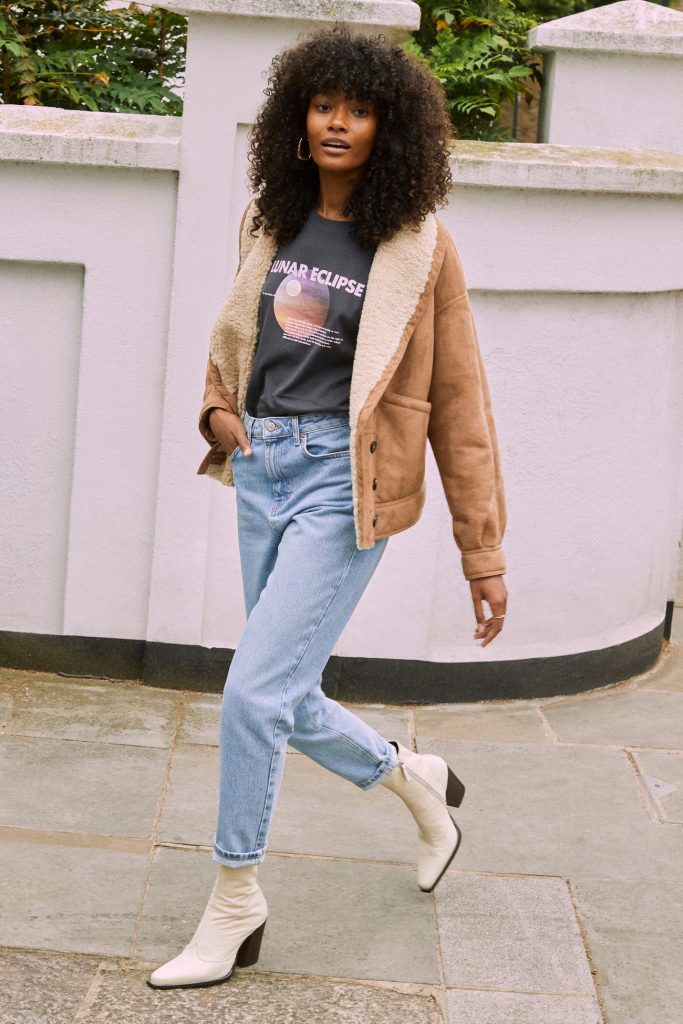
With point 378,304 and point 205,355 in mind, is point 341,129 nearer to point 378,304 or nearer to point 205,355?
point 378,304

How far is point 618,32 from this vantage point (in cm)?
525

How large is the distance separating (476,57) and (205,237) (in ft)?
5.37

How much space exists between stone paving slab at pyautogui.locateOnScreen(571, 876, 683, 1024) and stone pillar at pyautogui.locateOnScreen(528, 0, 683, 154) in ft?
9.06

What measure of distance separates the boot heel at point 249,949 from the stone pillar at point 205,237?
1.84 meters

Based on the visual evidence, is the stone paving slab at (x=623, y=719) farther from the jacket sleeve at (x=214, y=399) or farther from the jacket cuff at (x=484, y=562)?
the jacket sleeve at (x=214, y=399)

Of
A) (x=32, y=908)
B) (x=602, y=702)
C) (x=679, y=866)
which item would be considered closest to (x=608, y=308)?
(x=602, y=702)

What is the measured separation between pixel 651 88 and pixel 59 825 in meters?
3.31

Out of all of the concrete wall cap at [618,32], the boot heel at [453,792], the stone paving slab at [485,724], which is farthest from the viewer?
the concrete wall cap at [618,32]

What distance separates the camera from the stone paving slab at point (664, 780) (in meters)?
4.41

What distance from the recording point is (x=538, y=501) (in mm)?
5121

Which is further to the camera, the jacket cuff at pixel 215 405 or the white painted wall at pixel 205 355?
the white painted wall at pixel 205 355

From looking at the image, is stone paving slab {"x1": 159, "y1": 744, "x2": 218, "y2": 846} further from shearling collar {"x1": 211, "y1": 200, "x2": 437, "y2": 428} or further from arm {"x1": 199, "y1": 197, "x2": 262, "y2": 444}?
shearling collar {"x1": 211, "y1": 200, "x2": 437, "y2": 428}

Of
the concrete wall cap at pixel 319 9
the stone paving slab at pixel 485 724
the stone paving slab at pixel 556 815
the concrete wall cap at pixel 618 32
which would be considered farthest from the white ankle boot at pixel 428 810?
the concrete wall cap at pixel 618 32

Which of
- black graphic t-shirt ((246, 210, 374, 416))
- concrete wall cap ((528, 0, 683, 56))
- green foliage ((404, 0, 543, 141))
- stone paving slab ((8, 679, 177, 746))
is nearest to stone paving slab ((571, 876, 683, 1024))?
black graphic t-shirt ((246, 210, 374, 416))
